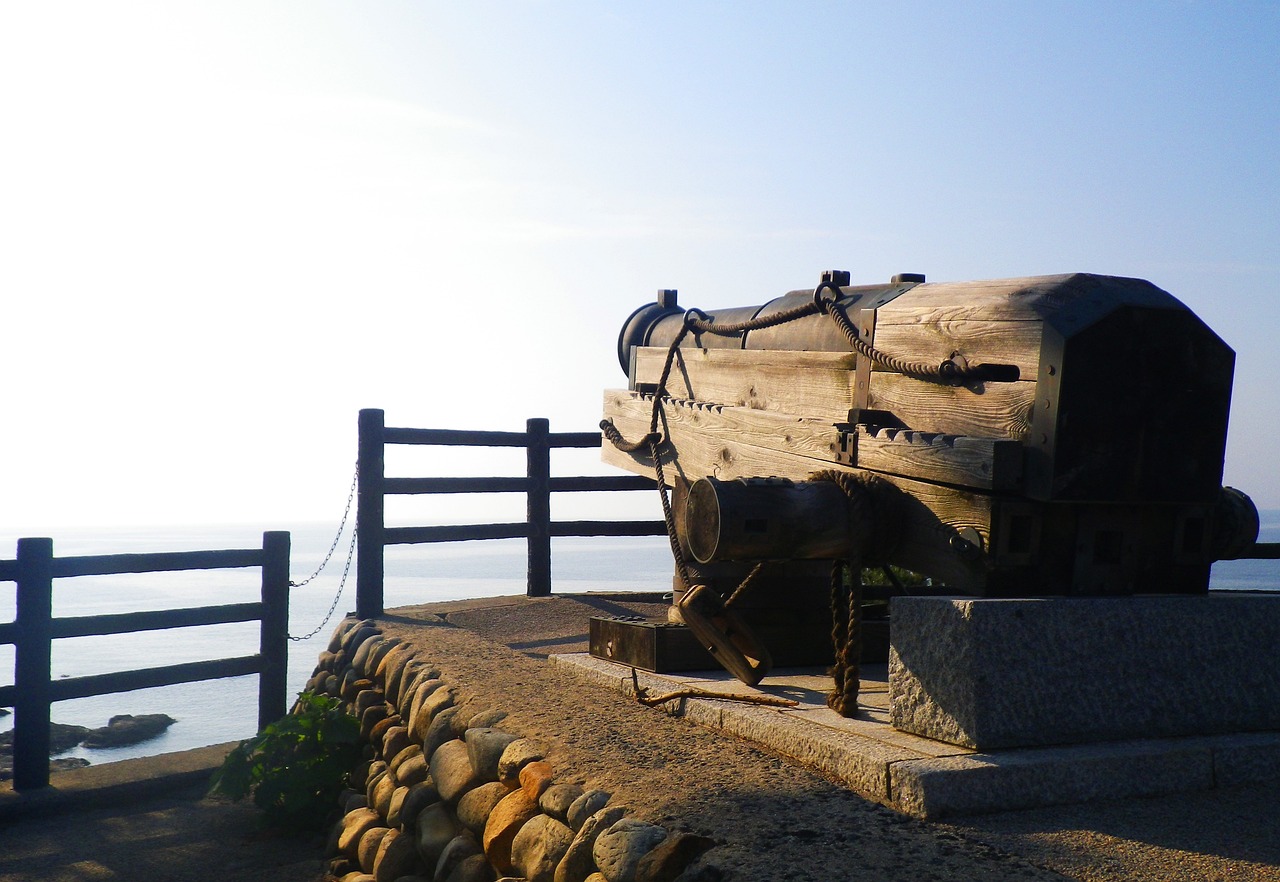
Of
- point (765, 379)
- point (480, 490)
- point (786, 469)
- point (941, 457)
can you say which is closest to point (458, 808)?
point (786, 469)

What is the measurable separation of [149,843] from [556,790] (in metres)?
3.56

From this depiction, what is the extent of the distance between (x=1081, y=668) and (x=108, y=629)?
595cm

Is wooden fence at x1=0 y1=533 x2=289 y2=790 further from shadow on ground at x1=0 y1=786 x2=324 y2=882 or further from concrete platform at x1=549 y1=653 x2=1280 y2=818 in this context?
concrete platform at x1=549 y1=653 x2=1280 y2=818

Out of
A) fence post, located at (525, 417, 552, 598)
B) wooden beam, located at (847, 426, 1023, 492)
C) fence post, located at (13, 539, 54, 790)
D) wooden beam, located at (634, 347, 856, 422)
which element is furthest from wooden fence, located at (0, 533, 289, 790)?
wooden beam, located at (847, 426, 1023, 492)

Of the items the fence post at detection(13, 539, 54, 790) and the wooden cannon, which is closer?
the wooden cannon

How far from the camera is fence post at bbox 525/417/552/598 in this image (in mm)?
9070

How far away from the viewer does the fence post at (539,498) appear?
9070 mm

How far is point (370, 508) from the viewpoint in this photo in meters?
8.33

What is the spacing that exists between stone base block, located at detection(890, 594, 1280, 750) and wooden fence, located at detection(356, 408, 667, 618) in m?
4.45

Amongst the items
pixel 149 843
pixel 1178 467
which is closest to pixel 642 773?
pixel 1178 467

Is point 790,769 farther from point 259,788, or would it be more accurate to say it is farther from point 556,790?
point 259,788

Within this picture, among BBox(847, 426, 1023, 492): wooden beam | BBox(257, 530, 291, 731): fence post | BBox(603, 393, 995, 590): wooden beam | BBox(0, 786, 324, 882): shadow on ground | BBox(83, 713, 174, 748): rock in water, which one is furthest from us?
BBox(83, 713, 174, 748): rock in water

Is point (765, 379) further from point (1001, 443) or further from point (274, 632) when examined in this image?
point (274, 632)

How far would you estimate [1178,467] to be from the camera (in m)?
3.45
